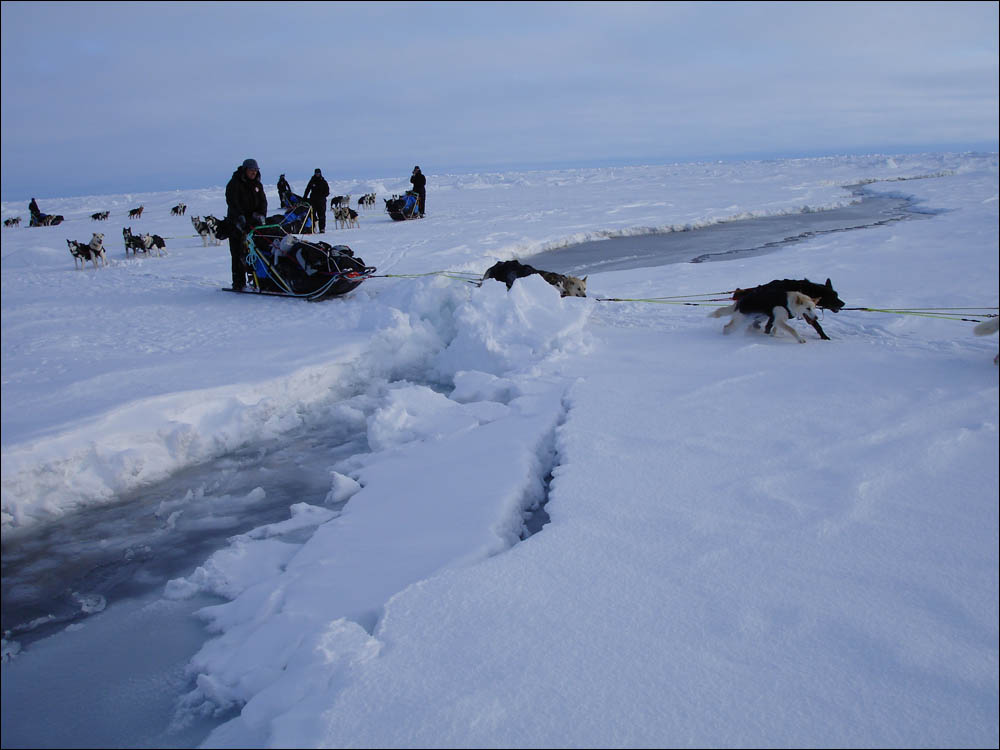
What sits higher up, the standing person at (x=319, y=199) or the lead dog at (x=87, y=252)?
the standing person at (x=319, y=199)

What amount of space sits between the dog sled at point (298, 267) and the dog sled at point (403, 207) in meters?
9.80

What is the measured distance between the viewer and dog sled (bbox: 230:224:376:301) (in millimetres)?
7242

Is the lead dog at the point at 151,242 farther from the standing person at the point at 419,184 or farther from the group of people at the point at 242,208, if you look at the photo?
the standing person at the point at 419,184

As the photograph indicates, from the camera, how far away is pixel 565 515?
2.61 meters

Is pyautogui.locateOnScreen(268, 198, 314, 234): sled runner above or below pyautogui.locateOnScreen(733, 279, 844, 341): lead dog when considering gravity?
above

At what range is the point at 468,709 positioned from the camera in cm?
163

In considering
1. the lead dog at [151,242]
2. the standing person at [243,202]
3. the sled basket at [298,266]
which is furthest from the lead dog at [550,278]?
the lead dog at [151,242]

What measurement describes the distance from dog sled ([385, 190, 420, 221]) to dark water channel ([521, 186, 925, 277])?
584 centimetres

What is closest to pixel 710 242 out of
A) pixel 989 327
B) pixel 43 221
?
pixel 989 327

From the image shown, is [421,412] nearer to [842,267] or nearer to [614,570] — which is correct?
[614,570]

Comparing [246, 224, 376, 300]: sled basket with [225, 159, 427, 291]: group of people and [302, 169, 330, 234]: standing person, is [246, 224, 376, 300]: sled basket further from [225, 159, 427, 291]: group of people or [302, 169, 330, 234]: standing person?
[302, 169, 330, 234]: standing person

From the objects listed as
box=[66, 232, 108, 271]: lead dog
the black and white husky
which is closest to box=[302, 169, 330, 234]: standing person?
the black and white husky

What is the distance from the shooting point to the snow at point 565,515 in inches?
64.6

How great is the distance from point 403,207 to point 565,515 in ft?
51.3
